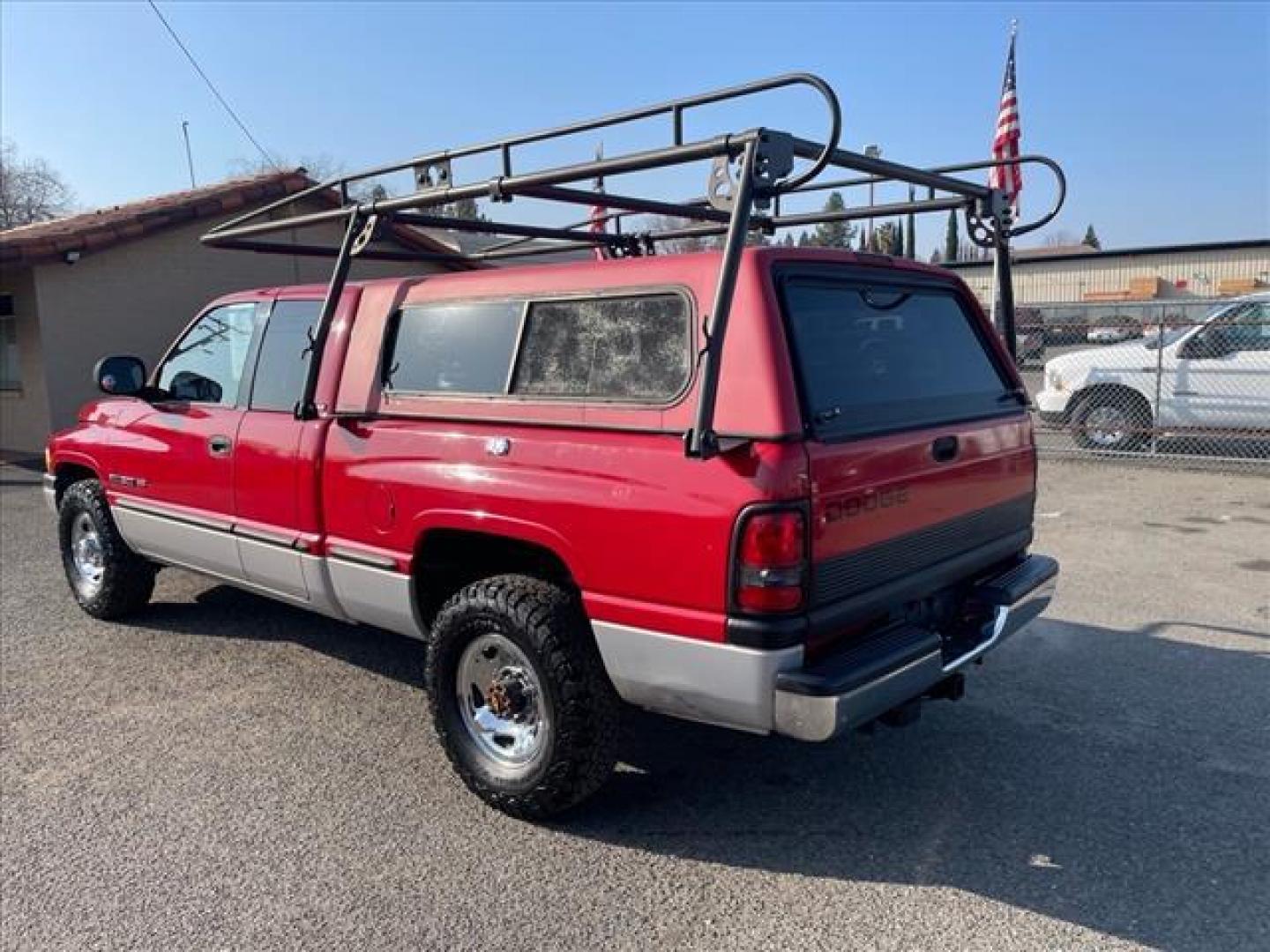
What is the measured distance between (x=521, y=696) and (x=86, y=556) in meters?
3.91

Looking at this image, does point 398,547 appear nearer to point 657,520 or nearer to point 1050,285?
point 657,520

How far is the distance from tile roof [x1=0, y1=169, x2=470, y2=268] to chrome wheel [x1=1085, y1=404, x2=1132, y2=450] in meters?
8.36

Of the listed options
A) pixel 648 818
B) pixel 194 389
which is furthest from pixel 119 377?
pixel 648 818

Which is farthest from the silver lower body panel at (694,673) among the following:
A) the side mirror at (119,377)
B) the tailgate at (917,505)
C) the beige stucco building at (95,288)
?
the beige stucco building at (95,288)

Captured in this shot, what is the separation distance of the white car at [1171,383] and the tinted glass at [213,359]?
9.46 m

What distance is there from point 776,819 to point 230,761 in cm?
223

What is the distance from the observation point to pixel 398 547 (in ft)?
12.7

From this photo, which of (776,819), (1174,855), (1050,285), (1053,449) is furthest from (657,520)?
(1050,285)

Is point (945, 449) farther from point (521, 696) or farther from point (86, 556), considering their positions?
point (86, 556)

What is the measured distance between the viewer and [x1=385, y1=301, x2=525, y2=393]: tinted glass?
3.73 metres

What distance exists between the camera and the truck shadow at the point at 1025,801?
3041 millimetres

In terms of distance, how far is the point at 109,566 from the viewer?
226 inches

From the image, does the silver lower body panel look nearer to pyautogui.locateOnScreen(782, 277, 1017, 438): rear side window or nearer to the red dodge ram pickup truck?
the red dodge ram pickup truck

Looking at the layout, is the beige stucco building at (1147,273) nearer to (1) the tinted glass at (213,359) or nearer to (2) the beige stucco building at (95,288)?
(2) the beige stucco building at (95,288)
